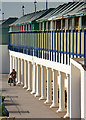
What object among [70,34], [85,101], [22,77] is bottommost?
[22,77]

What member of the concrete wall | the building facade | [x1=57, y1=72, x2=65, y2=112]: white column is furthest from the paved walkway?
the concrete wall

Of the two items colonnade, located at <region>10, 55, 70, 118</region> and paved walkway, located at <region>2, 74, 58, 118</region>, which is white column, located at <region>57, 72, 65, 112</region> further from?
paved walkway, located at <region>2, 74, 58, 118</region>

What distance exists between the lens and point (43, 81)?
3281cm

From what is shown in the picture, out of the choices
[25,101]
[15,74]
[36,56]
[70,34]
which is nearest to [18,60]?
[15,74]

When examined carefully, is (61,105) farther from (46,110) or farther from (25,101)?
(25,101)

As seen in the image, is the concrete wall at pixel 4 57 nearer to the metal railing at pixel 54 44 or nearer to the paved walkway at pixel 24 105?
the metal railing at pixel 54 44

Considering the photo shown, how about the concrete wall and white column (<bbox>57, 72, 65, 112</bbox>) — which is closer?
white column (<bbox>57, 72, 65, 112</bbox>)

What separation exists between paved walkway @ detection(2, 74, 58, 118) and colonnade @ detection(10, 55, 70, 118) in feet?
1.66

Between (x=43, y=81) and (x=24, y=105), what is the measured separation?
9.14 ft

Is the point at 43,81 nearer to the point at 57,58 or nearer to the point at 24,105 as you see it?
the point at 24,105

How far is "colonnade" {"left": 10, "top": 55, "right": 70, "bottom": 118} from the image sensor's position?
89.5 feet

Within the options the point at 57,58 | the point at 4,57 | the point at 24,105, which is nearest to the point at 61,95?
the point at 57,58

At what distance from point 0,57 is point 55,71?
1081 inches

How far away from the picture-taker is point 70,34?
77.8 feet
